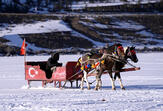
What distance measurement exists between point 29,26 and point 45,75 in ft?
255

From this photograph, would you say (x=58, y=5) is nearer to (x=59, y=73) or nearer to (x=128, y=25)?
(x=128, y=25)

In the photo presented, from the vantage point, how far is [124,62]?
17141mm

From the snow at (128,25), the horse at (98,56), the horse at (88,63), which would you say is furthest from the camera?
the snow at (128,25)

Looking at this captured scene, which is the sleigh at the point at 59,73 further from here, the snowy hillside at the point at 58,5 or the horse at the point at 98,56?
the snowy hillside at the point at 58,5

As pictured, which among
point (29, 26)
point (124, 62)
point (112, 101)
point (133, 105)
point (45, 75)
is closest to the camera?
point (133, 105)

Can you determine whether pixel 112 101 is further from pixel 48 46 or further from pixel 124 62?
pixel 48 46

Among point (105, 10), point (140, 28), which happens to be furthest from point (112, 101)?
point (105, 10)

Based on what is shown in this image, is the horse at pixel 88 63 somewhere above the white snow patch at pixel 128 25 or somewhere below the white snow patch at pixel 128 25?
above

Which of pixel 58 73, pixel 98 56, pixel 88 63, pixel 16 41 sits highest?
pixel 98 56

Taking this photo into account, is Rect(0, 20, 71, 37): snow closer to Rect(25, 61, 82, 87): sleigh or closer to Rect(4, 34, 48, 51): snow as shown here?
Rect(4, 34, 48, 51): snow

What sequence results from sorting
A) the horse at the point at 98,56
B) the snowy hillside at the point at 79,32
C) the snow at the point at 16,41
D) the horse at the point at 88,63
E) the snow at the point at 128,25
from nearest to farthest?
the horse at the point at 98,56
the horse at the point at 88,63
the snow at the point at 16,41
the snowy hillside at the point at 79,32
the snow at the point at 128,25

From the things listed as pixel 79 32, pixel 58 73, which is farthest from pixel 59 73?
pixel 79 32

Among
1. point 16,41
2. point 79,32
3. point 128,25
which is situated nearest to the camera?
point 16,41

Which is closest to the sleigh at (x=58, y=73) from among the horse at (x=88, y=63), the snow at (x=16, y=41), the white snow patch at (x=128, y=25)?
the horse at (x=88, y=63)
